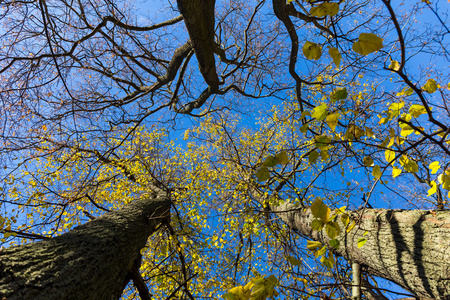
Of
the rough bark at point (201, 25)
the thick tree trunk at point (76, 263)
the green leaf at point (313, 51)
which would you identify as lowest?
the thick tree trunk at point (76, 263)

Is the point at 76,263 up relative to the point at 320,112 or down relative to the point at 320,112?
down

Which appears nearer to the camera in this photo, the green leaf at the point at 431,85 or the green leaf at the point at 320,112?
the green leaf at the point at 320,112

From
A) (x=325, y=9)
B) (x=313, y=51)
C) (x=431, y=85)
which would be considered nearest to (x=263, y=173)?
(x=313, y=51)

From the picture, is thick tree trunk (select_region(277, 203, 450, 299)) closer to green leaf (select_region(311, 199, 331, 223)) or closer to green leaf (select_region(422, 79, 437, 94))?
green leaf (select_region(311, 199, 331, 223))

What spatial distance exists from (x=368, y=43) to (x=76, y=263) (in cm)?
197

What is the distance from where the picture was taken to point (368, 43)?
80 cm

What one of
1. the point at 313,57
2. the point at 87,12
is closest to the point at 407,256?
the point at 313,57

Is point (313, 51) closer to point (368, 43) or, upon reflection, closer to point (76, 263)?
point (368, 43)

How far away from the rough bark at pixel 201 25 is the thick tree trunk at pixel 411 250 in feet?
8.31

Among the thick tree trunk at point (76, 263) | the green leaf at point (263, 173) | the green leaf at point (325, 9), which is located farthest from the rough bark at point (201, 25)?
the thick tree trunk at point (76, 263)

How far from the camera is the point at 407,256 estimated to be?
1670mm

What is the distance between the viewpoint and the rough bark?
2.52 m

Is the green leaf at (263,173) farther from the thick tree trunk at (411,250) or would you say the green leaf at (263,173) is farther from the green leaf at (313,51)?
the green leaf at (313,51)

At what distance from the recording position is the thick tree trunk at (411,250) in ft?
4.74
